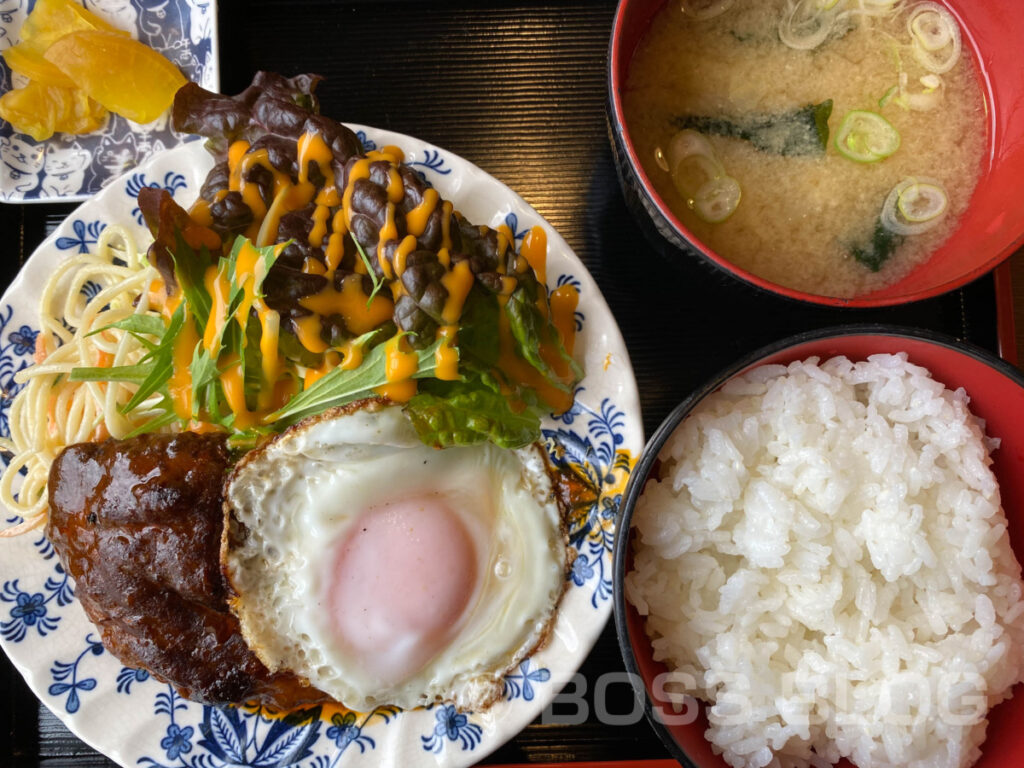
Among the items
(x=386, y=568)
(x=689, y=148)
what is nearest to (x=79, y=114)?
(x=386, y=568)

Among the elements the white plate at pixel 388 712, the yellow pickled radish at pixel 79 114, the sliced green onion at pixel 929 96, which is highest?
the sliced green onion at pixel 929 96

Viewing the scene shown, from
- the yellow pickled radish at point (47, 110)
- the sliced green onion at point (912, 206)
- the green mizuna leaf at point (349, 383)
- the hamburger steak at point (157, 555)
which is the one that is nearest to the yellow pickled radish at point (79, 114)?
the yellow pickled radish at point (47, 110)

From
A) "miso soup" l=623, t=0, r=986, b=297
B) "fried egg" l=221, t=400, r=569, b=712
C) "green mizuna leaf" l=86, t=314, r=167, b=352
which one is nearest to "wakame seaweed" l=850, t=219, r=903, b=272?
"miso soup" l=623, t=0, r=986, b=297

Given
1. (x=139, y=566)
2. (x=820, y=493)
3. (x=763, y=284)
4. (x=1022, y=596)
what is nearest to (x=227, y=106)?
(x=139, y=566)

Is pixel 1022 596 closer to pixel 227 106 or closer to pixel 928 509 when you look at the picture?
pixel 928 509

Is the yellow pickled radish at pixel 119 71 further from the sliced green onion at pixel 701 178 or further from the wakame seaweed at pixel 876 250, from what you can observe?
the wakame seaweed at pixel 876 250

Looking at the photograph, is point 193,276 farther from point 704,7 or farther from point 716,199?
point 704,7

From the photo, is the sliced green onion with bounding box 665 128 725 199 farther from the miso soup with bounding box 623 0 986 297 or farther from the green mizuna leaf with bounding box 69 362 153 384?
the green mizuna leaf with bounding box 69 362 153 384
